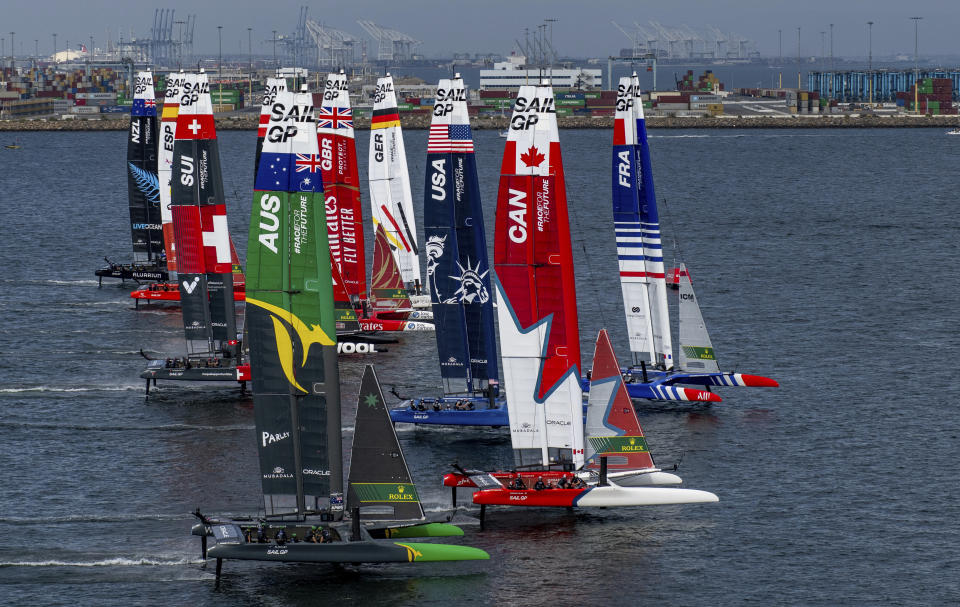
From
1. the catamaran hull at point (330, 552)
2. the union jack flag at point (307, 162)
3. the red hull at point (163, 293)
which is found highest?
the union jack flag at point (307, 162)

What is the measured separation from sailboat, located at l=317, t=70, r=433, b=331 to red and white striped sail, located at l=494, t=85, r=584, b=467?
2724 centimetres

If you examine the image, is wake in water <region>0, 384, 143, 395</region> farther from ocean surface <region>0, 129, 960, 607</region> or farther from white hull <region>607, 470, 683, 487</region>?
white hull <region>607, 470, 683, 487</region>

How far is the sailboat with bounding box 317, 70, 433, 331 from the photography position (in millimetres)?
75500

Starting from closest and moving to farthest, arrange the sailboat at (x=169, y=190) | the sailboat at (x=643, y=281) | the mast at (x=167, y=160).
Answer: the sailboat at (x=643, y=281), the sailboat at (x=169, y=190), the mast at (x=167, y=160)

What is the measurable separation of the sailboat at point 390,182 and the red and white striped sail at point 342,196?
6.57 feet

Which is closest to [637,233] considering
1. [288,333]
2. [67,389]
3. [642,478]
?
[642,478]

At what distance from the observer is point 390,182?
258ft

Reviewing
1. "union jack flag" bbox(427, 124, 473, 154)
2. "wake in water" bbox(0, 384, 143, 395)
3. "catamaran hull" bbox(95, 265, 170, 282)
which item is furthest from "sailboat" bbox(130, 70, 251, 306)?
"union jack flag" bbox(427, 124, 473, 154)

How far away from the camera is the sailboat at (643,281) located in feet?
203

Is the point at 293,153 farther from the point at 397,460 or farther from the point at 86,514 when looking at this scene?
the point at 86,514

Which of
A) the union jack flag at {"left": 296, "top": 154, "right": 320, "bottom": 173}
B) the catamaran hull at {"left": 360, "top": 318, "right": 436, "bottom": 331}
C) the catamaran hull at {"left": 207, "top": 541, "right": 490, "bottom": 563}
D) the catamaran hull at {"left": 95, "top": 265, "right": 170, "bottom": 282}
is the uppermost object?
the union jack flag at {"left": 296, "top": 154, "right": 320, "bottom": 173}

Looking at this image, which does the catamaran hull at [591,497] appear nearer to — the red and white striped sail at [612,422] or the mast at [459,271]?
the red and white striped sail at [612,422]

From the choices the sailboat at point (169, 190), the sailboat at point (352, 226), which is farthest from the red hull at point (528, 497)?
the sailboat at point (169, 190)

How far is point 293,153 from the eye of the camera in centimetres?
4106
